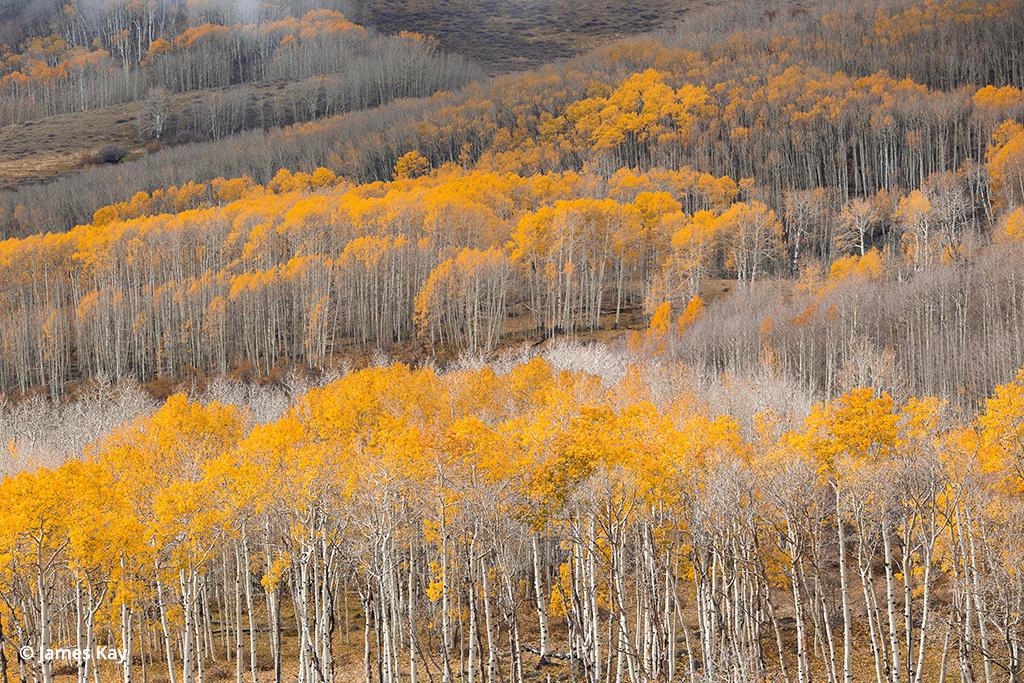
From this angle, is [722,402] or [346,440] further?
[722,402]

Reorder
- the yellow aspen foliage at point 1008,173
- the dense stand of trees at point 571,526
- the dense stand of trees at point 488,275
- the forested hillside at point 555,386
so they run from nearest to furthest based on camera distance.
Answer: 1. the dense stand of trees at point 571,526
2. the forested hillside at point 555,386
3. the dense stand of trees at point 488,275
4. the yellow aspen foliage at point 1008,173

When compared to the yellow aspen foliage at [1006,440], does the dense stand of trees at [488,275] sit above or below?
below

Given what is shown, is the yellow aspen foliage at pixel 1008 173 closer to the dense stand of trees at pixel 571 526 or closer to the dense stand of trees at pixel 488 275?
the dense stand of trees at pixel 488 275

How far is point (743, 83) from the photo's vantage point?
172 metres

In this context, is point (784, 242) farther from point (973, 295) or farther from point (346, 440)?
point (346, 440)

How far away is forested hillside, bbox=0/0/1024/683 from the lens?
34.8 m

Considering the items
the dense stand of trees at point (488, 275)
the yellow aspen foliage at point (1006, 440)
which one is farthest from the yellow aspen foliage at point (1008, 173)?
the yellow aspen foliage at point (1006, 440)

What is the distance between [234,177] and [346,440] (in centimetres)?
14107

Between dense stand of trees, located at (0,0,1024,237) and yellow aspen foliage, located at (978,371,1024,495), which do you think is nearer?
yellow aspen foliage, located at (978,371,1024,495)

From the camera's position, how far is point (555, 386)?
205ft

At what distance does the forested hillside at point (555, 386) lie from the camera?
3481cm

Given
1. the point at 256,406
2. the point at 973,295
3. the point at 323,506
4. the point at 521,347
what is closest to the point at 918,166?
the point at 973,295

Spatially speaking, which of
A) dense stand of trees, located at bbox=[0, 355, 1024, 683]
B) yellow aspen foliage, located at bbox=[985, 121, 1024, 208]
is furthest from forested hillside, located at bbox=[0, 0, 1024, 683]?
yellow aspen foliage, located at bbox=[985, 121, 1024, 208]

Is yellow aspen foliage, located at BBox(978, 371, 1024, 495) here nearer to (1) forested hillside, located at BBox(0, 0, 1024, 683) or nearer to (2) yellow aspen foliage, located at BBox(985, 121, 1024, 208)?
(1) forested hillside, located at BBox(0, 0, 1024, 683)
